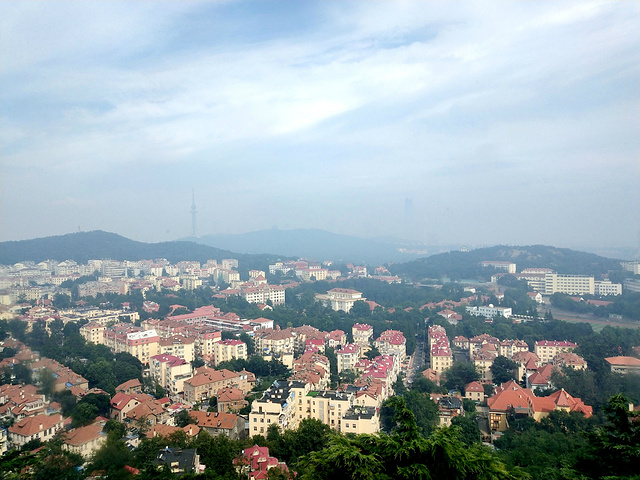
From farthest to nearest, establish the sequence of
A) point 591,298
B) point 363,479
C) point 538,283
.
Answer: point 538,283, point 591,298, point 363,479

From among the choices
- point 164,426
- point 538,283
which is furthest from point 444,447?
point 538,283

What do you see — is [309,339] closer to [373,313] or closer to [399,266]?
[373,313]

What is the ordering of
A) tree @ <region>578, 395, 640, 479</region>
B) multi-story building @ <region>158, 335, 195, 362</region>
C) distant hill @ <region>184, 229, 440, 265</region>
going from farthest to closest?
distant hill @ <region>184, 229, 440, 265</region> < multi-story building @ <region>158, 335, 195, 362</region> < tree @ <region>578, 395, 640, 479</region>

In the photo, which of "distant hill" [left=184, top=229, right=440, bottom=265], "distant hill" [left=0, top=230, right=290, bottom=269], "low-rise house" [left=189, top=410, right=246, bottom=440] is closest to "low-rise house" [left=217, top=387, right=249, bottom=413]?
"low-rise house" [left=189, top=410, right=246, bottom=440]

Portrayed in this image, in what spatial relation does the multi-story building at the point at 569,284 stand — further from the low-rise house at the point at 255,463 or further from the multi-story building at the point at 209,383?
the low-rise house at the point at 255,463

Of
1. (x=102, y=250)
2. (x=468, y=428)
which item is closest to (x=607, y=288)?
(x=468, y=428)

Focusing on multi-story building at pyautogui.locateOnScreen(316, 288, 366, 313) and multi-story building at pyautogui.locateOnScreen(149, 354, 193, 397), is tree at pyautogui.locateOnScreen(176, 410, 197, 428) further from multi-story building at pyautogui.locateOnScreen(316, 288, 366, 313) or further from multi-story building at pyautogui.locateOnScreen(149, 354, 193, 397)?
multi-story building at pyautogui.locateOnScreen(316, 288, 366, 313)

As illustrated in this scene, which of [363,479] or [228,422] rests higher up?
[363,479]
